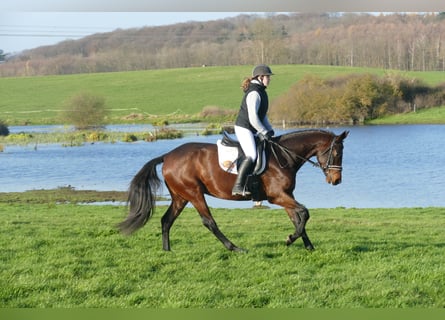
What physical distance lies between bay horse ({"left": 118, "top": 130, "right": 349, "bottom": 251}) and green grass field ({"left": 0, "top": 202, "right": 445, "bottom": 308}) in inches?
12.9

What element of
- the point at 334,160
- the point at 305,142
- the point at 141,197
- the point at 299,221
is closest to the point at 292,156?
the point at 305,142

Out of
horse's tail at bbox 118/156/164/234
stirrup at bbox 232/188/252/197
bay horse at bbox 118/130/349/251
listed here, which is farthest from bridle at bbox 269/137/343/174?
horse's tail at bbox 118/156/164/234

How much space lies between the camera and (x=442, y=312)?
506 cm

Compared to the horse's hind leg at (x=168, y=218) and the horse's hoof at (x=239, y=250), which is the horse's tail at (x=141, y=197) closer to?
the horse's hind leg at (x=168, y=218)

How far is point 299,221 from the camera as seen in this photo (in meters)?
7.10

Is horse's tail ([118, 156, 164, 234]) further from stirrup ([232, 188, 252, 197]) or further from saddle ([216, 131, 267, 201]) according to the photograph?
stirrup ([232, 188, 252, 197])

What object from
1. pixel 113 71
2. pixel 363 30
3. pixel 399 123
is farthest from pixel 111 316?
pixel 113 71

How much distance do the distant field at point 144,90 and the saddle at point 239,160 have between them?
317 inches

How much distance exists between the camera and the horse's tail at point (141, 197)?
7.56m

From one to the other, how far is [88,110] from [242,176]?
15.2 metres

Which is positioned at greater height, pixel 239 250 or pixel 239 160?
pixel 239 160

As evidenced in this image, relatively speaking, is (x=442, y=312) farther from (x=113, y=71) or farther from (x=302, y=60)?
(x=113, y=71)

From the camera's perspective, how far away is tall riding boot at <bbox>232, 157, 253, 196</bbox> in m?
7.09

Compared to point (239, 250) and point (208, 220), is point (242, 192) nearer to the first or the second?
point (208, 220)
